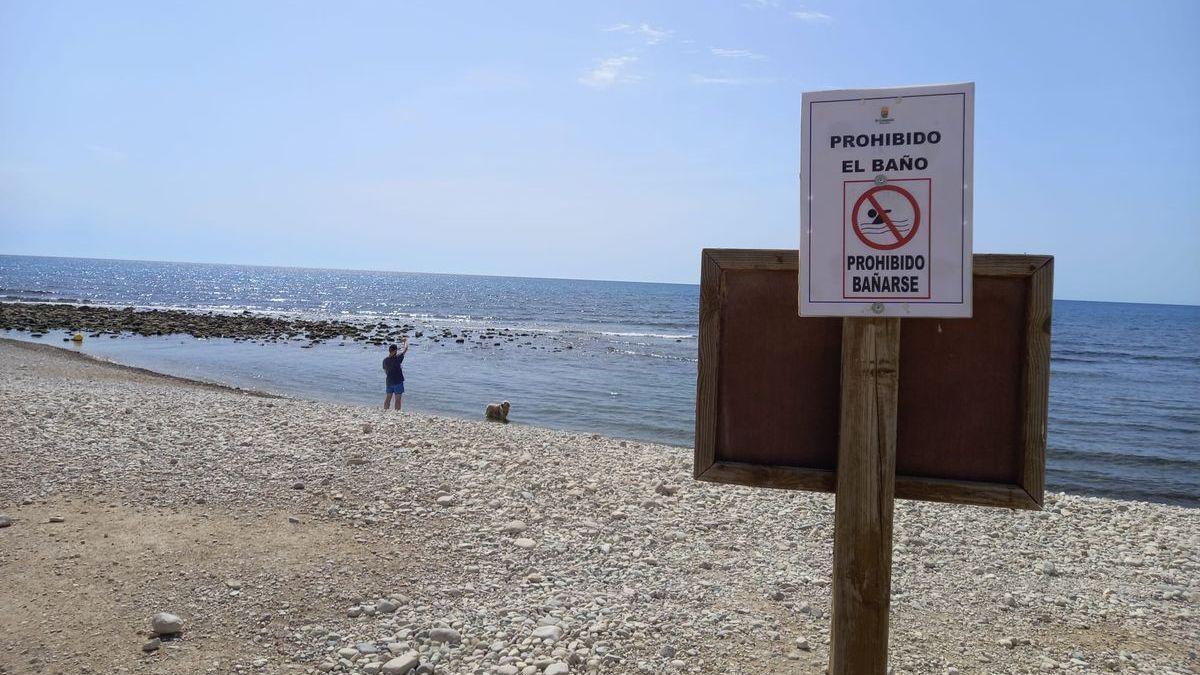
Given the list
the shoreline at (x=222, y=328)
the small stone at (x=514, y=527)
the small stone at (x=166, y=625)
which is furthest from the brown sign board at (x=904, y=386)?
the shoreline at (x=222, y=328)

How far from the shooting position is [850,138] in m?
2.62

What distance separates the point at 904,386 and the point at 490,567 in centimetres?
428

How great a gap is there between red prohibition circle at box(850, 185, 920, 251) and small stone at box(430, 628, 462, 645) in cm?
367

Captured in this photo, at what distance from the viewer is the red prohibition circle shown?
2.57m

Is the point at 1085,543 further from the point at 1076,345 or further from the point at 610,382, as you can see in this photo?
the point at 1076,345

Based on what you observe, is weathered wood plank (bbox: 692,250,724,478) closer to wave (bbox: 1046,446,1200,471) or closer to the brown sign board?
the brown sign board

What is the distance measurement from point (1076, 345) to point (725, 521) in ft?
201

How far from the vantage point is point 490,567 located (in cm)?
631

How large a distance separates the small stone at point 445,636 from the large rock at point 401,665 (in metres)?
0.30

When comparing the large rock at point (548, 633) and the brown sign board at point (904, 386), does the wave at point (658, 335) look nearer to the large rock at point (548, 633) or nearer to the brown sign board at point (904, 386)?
the large rock at point (548, 633)

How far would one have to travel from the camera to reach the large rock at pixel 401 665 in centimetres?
455

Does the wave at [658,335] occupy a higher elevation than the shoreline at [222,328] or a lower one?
lower

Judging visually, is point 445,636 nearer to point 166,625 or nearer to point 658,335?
point 166,625

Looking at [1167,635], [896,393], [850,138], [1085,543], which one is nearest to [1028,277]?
[896,393]
